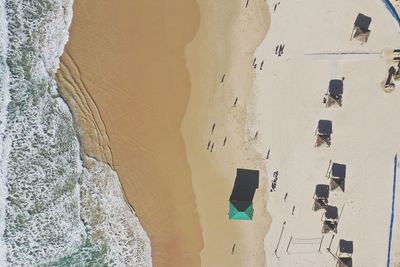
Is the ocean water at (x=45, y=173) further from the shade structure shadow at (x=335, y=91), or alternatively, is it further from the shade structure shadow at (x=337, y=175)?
the shade structure shadow at (x=335, y=91)

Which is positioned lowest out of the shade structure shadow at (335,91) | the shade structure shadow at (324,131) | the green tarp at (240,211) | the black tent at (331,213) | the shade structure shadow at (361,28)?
the green tarp at (240,211)

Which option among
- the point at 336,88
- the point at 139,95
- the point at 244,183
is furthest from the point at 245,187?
the point at 139,95

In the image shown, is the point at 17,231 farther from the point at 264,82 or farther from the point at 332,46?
the point at 332,46

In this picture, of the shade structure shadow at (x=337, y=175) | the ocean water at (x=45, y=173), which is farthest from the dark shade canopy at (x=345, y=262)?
the ocean water at (x=45, y=173)

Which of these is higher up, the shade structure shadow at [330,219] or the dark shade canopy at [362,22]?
the dark shade canopy at [362,22]

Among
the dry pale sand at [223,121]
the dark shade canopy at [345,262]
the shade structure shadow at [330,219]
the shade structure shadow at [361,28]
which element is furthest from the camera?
the dark shade canopy at [345,262]

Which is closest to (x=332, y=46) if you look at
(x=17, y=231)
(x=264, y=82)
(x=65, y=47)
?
(x=264, y=82)
